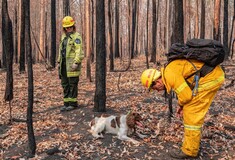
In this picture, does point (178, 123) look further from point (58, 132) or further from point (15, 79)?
point (15, 79)

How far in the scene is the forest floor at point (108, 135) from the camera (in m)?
5.43

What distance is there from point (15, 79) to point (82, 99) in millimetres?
5996

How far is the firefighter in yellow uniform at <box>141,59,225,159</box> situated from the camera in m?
4.79

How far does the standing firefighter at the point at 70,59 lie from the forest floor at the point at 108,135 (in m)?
0.47

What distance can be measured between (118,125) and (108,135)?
31 centimetres

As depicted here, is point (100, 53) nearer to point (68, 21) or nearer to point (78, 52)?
point (78, 52)

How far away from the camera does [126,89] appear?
11234mm

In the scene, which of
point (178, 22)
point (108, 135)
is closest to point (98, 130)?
point (108, 135)

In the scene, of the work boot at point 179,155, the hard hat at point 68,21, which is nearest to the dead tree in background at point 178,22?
the hard hat at point 68,21

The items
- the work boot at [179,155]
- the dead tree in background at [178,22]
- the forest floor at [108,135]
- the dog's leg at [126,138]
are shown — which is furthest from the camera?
the dead tree in background at [178,22]

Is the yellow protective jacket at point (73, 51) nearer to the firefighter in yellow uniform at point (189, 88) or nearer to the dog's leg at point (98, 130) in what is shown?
the dog's leg at point (98, 130)

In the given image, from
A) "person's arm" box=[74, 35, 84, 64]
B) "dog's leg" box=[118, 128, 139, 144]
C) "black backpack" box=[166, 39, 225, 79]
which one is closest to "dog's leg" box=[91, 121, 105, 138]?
"dog's leg" box=[118, 128, 139, 144]

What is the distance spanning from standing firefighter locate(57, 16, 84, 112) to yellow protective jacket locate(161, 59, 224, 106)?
3206 millimetres

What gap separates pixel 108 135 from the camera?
6.12 m
